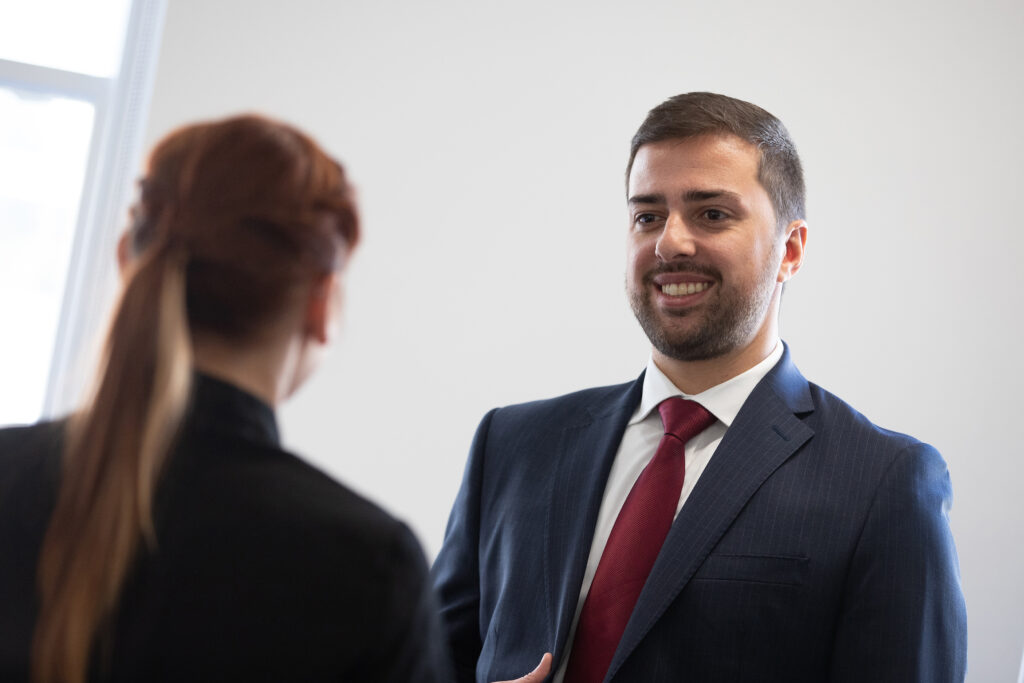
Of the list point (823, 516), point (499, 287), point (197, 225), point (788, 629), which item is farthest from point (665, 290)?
point (197, 225)

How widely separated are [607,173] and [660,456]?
1267 mm

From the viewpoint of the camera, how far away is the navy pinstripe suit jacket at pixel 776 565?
4.93ft

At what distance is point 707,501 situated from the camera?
1628 millimetres

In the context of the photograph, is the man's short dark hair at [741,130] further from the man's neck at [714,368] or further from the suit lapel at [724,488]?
the suit lapel at [724,488]

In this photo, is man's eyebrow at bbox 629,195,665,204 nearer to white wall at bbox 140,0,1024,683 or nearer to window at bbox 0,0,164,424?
white wall at bbox 140,0,1024,683

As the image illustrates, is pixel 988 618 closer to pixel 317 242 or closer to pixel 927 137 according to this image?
pixel 927 137

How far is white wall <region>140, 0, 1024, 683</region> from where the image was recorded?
274cm

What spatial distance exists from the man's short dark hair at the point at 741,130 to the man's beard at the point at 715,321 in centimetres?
16

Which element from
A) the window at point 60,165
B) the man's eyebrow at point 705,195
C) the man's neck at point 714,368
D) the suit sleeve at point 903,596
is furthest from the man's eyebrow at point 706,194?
the window at point 60,165

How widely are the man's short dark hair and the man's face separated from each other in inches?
0.8

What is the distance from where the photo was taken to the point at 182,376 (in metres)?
0.86

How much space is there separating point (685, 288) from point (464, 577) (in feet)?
2.29

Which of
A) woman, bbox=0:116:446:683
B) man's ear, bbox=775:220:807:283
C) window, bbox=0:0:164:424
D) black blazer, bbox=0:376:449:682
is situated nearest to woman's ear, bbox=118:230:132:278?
woman, bbox=0:116:446:683

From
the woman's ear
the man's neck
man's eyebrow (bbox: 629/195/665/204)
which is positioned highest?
man's eyebrow (bbox: 629/195/665/204)
